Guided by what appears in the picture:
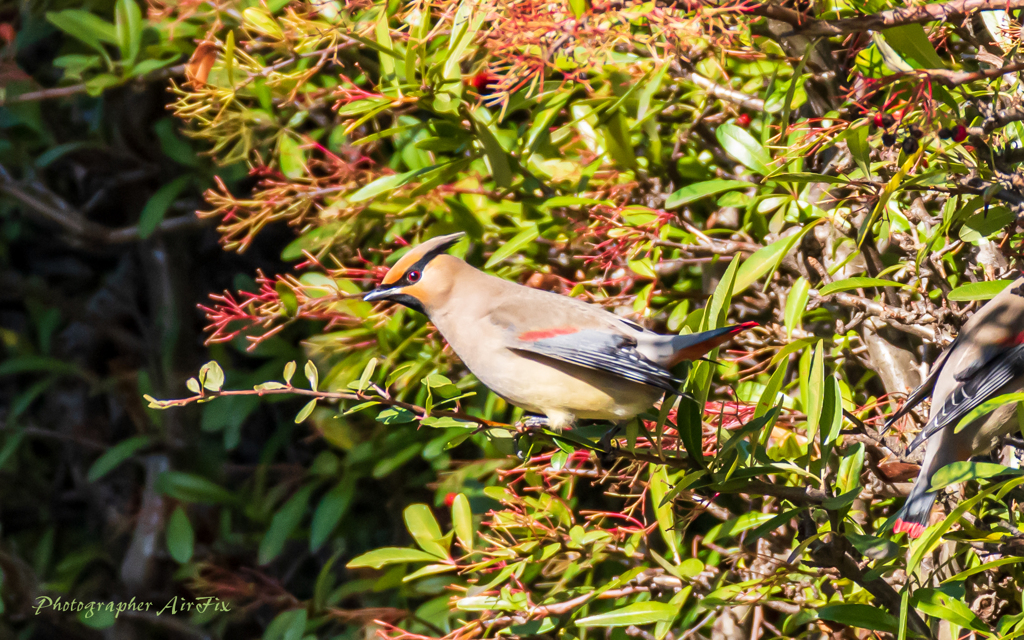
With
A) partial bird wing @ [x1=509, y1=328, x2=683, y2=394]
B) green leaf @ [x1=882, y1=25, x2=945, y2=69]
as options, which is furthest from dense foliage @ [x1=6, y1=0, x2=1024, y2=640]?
partial bird wing @ [x1=509, y1=328, x2=683, y2=394]

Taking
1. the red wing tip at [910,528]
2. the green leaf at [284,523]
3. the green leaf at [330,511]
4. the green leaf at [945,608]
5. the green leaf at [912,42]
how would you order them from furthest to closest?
the green leaf at [284,523], the green leaf at [330,511], the red wing tip at [910,528], the green leaf at [945,608], the green leaf at [912,42]

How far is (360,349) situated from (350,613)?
68 centimetres

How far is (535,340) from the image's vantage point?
5.34ft

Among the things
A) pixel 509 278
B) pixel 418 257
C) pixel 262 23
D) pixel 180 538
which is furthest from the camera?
pixel 180 538

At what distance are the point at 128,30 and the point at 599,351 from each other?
1.54 meters

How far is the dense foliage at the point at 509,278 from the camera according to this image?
1.33m

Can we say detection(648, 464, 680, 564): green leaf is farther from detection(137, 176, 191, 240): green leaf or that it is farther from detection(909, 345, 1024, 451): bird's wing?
detection(137, 176, 191, 240): green leaf

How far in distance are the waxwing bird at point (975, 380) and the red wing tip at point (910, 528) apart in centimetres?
6

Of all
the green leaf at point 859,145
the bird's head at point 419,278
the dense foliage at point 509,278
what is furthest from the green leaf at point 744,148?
the bird's head at point 419,278

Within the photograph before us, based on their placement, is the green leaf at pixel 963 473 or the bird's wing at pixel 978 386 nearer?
the green leaf at pixel 963 473

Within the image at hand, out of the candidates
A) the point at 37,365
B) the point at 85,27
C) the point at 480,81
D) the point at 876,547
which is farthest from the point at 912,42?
the point at 37,365

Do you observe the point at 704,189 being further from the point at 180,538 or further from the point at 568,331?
the point at 180,538

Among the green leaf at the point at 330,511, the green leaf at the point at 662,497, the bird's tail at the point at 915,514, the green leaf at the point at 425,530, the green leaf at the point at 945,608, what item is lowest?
the green leaf at the point at 330,511

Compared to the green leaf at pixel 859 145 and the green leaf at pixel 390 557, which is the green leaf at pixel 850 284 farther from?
the green leaf at pixel 390 557
